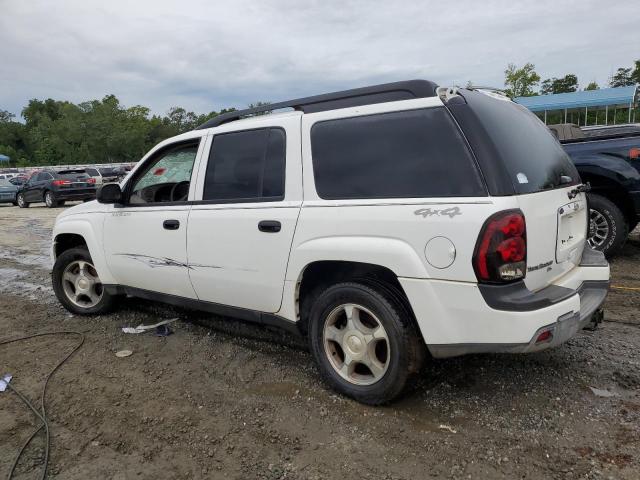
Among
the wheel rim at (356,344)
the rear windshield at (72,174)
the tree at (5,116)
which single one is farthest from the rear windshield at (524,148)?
the tree at (5,116)

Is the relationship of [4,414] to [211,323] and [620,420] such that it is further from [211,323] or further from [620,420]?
[620,420]

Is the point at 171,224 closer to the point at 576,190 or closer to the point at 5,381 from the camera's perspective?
the point at 5,381

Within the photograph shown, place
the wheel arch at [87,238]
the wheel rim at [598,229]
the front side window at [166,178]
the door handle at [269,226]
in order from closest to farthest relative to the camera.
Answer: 1. the door handle at [269,226]
2. the front side window at [166,178]
3. the wheel arch at [87,238]
4. the wheel rim at [598,229]

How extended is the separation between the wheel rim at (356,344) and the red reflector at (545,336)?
0.81 metres

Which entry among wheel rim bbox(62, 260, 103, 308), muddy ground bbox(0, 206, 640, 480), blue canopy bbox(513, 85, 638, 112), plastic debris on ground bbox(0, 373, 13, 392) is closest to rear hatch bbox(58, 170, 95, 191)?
wheel rim bbox(62, 260, 103, 308)

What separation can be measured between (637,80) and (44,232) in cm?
5852

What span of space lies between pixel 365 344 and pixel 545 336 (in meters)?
1.01

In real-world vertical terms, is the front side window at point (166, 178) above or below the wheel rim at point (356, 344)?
above

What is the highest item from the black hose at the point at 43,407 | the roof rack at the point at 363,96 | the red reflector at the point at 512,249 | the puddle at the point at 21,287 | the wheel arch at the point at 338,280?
the roof rack at the point at 363,96

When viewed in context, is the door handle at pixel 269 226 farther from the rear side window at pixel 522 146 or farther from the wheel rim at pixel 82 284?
the wheel rim at pixel 82 284

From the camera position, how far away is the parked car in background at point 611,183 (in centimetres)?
589

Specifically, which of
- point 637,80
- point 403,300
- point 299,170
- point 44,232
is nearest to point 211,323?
point 299,170

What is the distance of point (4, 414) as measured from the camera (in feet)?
10.4

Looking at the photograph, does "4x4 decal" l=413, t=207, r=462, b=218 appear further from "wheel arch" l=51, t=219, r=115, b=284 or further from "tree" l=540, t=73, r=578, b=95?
"tree" l=540, t=73, r=578, b=95
